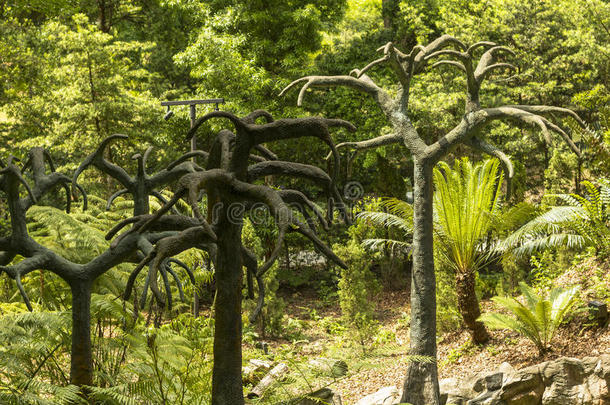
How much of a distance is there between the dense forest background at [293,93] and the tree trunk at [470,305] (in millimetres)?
898

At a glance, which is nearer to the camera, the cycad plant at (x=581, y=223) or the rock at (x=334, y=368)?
the rock at (x=334, y=368)

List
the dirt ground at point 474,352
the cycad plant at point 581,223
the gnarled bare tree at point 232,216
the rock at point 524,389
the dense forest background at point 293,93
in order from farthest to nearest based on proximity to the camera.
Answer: the dense forest background at point 293,93 < the cycad plant at point 581,223 < the dirt ground at point 474,352 < the rock at point 524,389 < the gnarled bare tree at point 232,216

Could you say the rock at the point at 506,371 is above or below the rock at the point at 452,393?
above

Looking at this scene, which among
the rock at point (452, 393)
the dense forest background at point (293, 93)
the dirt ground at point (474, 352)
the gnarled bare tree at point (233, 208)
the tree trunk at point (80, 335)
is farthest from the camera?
the dense forest background at point (293, 93)

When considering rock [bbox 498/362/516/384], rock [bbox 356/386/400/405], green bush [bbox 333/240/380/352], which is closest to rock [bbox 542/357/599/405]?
rock [bbox 498/362/516/384]

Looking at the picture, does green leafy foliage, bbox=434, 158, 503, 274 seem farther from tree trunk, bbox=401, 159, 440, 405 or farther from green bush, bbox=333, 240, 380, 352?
tree trunk, bbox=401, 159, 440, 405

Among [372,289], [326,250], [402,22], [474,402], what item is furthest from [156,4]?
[326,250]

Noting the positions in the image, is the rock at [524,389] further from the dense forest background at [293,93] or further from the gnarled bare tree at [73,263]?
the gnarled bare tree at [73,263]

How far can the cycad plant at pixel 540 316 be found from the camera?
681cm

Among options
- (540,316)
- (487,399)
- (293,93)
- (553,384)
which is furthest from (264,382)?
(293,93)

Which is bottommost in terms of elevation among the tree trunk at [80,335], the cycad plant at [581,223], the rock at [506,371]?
the rock at [506,371]

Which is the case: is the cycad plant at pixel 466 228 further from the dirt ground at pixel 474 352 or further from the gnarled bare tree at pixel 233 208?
the gnarled bare tree at pixel 233 208

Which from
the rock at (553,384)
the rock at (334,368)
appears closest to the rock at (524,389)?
the rock at (553,384)

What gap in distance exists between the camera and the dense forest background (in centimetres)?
1015
